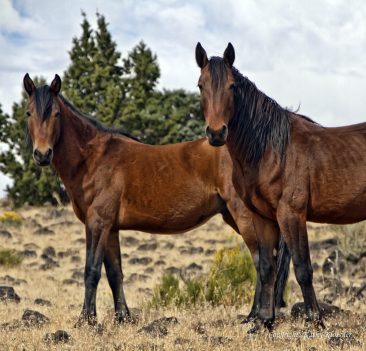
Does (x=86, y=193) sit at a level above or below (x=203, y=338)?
above

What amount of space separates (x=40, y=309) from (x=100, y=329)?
252 cm

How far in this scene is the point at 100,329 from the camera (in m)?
7.11

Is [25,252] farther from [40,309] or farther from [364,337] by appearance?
[364,337]

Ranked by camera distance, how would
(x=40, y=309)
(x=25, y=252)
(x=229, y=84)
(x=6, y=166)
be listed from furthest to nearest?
(x=6, y=166) → (x=25, y=252) → (x=40, y=309) → (x=229, y=84)

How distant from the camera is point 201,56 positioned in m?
6.65

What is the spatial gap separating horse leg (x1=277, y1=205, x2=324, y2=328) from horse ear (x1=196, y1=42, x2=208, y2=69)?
59.5 inches

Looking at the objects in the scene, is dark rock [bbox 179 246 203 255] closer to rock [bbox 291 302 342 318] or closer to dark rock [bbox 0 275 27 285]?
dark rock [bbox 0 275 27 285]

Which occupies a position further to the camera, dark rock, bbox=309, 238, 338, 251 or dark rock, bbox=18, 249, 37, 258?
dark rock, bbox=309, 238, 338, 251

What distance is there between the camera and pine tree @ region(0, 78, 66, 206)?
107 ft

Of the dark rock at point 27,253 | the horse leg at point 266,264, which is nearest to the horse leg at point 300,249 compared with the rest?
the horse leg at point 266,264

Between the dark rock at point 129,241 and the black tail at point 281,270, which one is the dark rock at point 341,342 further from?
the dark rock at point 129,241

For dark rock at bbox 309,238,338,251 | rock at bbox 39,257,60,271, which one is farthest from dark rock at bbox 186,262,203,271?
dark rock at bbox 309,238,338,251

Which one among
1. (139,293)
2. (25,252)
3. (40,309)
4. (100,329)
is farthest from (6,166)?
(100,329)

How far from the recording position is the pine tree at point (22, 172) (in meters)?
32.7
